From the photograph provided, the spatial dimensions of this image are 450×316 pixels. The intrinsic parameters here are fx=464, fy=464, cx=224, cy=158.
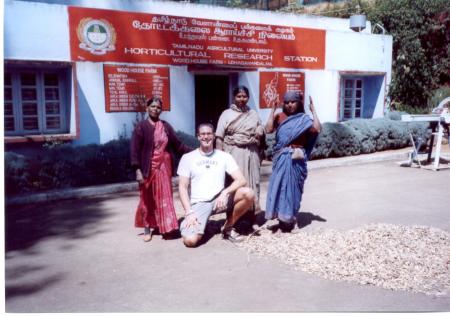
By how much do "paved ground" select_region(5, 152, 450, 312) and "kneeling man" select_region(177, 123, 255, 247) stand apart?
0.91ft

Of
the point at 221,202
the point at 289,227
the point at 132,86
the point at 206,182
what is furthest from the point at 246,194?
the point at 132,86

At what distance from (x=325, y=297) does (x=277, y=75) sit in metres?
8.18

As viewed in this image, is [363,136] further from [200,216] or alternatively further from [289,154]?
[200,216]

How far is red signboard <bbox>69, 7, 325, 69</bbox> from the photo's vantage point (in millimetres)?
8656

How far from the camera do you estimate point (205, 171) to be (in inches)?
191

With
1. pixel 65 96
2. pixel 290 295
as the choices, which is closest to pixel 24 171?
pixel 65 96

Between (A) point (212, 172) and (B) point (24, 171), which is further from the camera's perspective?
(B) point (24, 171)

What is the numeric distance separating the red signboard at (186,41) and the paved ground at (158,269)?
3334 millimetres

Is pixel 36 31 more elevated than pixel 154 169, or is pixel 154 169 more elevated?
pixel 36 31

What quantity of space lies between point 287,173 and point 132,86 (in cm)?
494

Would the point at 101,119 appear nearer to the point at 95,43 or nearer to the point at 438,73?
the point at 95,43

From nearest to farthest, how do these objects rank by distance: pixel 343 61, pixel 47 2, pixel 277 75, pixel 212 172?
1. pixel 212 172
2. pixel 47 2
3. pixel 277 75
4. pixel 343 61

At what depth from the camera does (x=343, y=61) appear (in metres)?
12.5

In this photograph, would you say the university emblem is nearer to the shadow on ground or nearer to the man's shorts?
the shadow on ground
